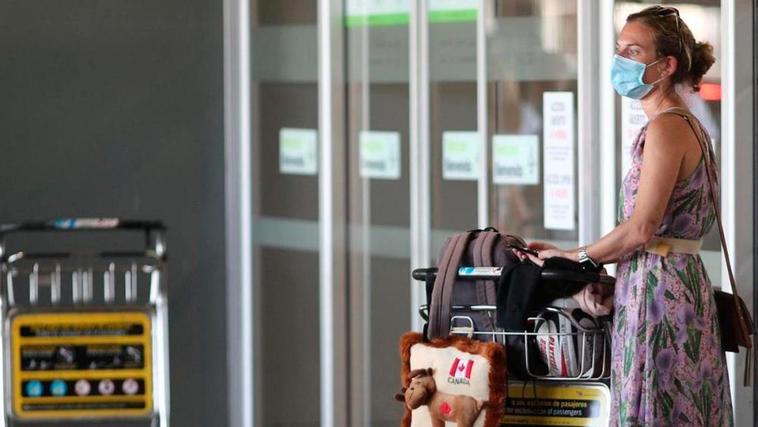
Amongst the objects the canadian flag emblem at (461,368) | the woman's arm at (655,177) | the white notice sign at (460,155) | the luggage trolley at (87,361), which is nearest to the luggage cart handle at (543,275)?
the woman's arm at (655,177)

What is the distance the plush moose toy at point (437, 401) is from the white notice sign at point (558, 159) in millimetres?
1607

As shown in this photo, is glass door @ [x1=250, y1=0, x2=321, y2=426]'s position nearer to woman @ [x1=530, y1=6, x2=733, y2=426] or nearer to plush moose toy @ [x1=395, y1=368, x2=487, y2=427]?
plush moose toy @ [x1=395, y1=368, x2=487, y2=427]

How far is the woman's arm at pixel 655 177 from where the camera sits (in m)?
4.02

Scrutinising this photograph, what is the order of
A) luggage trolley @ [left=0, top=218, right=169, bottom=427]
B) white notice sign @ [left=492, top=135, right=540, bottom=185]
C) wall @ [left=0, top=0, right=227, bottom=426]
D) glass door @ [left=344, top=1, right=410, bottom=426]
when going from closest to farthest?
luggage trolley @ [left=0, top=218, right=169, bottom=427] → white notice sign @ [left=492, top=135, right=540, bottom=185] → glass door @ [left=344, top=1, right=410, bottom=426] → wall @ [left=0, top=0, right=227, bottom=426]

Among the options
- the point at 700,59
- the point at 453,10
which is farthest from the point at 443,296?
the point at 453,10

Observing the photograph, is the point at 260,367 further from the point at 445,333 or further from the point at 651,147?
the point at 651,147

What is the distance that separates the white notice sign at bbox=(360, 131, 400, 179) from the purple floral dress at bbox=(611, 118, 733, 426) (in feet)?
7.54

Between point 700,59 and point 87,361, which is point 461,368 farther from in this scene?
point 87,361

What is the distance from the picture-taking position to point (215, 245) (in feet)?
23.5

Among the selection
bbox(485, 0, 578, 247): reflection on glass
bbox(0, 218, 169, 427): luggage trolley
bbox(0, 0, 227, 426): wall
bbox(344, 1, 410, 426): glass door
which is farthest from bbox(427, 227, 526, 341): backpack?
bbox(0, 0, 227, 426): wall

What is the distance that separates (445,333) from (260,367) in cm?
312

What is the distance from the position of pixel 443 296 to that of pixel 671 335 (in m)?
0.69

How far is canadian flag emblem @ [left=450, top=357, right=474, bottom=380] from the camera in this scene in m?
4.12

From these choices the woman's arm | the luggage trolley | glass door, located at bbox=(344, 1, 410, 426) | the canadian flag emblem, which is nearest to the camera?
the woman's arm
